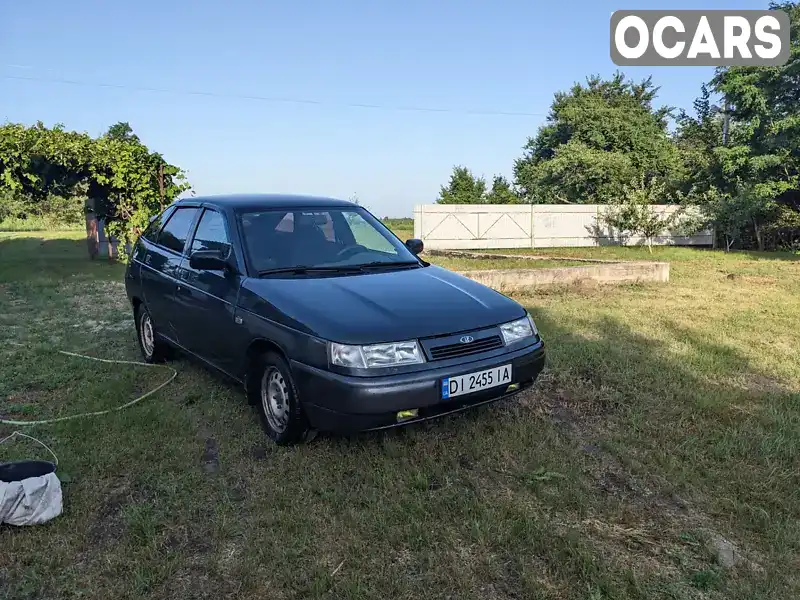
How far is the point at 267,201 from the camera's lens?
4441 mm

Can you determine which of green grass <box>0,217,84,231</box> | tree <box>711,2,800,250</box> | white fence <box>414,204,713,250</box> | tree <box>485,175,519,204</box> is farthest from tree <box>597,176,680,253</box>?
green grass <box>0,217,84,231</box>

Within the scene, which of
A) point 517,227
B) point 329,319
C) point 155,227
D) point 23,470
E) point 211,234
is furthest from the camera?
point 517,227

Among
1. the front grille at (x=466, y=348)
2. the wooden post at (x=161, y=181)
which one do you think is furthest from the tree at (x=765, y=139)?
the front grille at (x=466, y=348)

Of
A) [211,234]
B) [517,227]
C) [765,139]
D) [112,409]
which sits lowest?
[112,409]

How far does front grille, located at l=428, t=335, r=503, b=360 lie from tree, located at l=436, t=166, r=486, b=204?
109ft

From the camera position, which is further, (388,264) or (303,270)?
(388,264)

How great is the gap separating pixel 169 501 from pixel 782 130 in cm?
2072

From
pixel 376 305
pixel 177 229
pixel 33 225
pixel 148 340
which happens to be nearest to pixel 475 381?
pixel 376 305

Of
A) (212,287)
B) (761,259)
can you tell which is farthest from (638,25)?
(212,287)

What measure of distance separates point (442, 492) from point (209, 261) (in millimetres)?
2147

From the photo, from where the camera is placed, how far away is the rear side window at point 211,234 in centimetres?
412

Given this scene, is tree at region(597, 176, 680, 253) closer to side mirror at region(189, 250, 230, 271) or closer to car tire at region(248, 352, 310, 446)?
side mirror at region(189, 250, 230, 271)

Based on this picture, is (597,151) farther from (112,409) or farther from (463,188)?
(112,409)

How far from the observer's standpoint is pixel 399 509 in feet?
9.34
